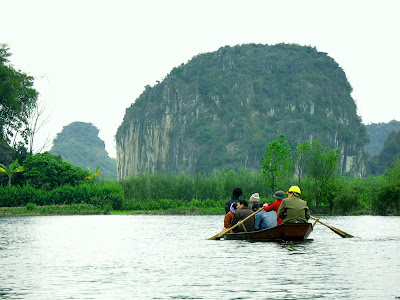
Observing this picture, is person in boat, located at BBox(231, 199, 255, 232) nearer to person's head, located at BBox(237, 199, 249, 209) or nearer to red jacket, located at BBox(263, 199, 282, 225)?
person's head, located at BBox(237, 199, 249, 209)

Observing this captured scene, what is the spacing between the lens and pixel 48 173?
59.9 meters

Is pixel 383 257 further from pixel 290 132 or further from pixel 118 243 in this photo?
pixel 290 132

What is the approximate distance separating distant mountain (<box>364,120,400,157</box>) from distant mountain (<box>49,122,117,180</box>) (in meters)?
72.8

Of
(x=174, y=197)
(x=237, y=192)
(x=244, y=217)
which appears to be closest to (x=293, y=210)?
(x=244, y=217)

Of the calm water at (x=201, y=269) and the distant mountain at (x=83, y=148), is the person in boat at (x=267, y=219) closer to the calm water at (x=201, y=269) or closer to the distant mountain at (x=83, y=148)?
the calm water at (x=201, y=269)

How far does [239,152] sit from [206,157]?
7086 millimetres

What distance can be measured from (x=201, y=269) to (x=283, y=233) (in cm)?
600

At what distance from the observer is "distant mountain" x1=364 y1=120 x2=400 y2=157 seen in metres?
185

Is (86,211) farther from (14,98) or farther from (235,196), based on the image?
(235,196)

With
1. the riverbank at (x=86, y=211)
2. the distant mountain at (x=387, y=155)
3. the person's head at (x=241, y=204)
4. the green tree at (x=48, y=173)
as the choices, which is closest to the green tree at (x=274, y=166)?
the riverbank at (x=86, y=211)

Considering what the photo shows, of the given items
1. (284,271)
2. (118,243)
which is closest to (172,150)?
(118,243)

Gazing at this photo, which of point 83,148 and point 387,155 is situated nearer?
point 387,155

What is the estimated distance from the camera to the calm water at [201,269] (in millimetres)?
10984

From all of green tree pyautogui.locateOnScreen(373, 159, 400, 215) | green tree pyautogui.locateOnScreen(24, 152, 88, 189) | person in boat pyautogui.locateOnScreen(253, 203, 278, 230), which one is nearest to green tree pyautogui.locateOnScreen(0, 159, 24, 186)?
green tree pyautogui.locateOnScreen(24, 152, 88, 189)
